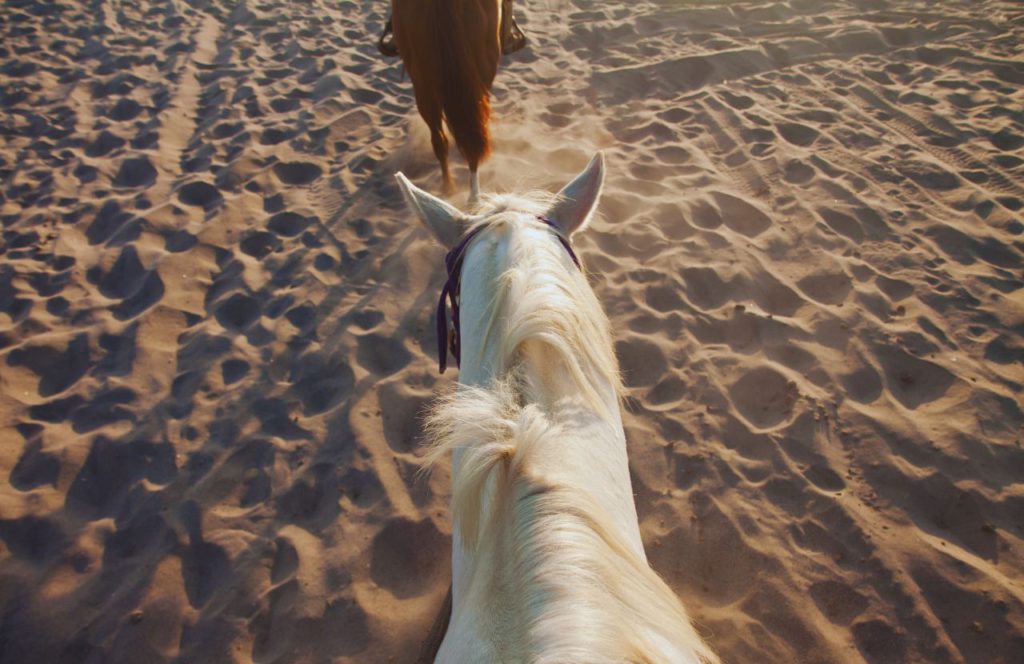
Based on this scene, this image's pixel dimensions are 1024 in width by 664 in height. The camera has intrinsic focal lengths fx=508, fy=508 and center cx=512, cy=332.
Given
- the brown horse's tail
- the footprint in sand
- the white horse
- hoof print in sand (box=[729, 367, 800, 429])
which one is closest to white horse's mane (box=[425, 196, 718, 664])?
the white horse

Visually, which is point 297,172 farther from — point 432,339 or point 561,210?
point 561,210

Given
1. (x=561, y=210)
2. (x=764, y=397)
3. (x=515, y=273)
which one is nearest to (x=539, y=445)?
(x=515, y=273)

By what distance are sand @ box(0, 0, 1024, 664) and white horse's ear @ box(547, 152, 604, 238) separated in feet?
4.14

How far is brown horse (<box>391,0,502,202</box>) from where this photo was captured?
3.07 metres

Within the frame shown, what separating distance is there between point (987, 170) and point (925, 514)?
3.13 meters

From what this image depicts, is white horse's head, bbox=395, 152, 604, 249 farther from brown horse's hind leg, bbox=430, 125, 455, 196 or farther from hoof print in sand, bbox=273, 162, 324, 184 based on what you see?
hoof print in sand, bbox=273, 162, 324, 184

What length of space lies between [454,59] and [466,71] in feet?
0.32

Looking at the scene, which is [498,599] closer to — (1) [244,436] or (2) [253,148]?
(1) [244,436]

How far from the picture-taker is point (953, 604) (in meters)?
1.86

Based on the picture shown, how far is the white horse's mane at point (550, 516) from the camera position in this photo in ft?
2.21

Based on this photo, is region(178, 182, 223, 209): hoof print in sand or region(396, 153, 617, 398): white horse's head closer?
region(396, 153, 617, 398): white horse's head

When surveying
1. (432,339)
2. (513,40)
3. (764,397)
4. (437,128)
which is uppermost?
(513,40)

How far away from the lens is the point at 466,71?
3199mm

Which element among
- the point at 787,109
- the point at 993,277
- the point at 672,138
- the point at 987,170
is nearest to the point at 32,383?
the point at 672,138
